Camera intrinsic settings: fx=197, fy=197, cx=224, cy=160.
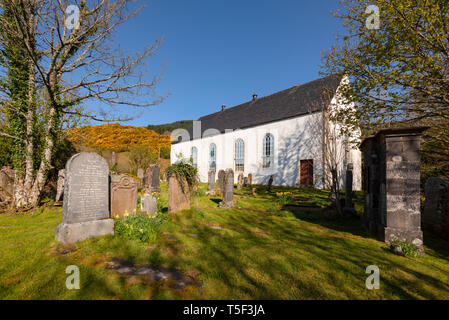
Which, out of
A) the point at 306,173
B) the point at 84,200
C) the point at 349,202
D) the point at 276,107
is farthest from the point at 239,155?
the point at 84,200

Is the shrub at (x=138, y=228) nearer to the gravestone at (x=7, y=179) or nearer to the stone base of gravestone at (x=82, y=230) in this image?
the stone base of gravestone at (x=82, y=230)

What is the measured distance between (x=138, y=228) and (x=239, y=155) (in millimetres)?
18336

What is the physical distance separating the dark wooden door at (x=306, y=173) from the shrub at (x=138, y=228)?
14.8m

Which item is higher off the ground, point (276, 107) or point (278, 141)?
point (276, 107)

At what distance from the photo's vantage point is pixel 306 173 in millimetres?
17000

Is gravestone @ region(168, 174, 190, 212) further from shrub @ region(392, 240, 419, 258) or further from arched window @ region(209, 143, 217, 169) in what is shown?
arched window @ region(209, 143, 217, 169)

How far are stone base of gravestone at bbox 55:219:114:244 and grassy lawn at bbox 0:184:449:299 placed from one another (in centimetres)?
20

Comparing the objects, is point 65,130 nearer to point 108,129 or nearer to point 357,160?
point 357,160

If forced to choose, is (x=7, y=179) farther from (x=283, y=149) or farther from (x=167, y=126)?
(x=167, y=126)

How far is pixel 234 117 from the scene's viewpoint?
2536 centimetres

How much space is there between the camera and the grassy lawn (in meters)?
2.64

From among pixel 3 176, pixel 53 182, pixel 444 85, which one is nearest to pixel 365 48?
pixel 444 85

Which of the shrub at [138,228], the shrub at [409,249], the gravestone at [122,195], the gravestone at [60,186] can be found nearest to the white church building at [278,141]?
the gravestone at [60,186]

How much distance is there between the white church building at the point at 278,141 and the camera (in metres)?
15.9
